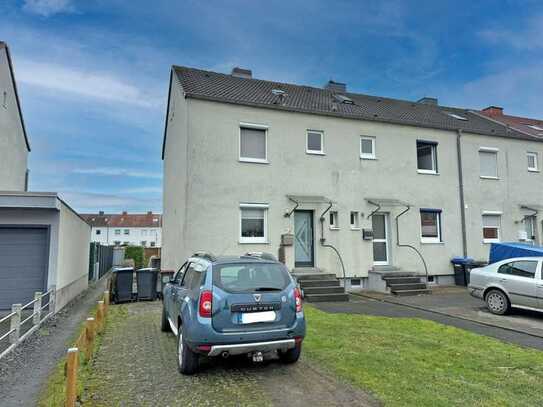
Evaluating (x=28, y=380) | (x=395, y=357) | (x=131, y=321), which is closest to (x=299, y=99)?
(x=131, y=321)

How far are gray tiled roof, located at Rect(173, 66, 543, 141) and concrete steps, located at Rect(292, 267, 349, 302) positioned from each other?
628 centimetres

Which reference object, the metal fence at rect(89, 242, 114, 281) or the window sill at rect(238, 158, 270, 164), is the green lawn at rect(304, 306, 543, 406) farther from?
the metal fence at rect(89, 242, 114, 281)

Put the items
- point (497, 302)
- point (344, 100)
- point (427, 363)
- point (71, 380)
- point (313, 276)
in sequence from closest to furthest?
point (71, 380)
point (427, 363)
point (497, 302)
point (313, 276)
point (344, 100)

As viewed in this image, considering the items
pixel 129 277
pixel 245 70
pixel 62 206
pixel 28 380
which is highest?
pixel 245 70

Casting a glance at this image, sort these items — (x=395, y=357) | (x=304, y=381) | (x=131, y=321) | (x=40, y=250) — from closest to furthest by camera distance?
(x=304, y=381) < (x=395, y=357) < (x=131, y=321) < (x=40, y=250)

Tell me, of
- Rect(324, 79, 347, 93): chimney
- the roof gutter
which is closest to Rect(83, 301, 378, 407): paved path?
the roof gutter

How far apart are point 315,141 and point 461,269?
8272 mm

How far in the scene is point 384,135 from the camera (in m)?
15.6

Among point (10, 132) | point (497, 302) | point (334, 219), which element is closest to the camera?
point (497, 302)

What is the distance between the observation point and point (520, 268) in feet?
30.8

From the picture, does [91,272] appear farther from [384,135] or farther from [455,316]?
[455,316]

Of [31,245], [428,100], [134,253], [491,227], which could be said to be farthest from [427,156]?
→ [134,253]

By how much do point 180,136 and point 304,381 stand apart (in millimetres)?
11537

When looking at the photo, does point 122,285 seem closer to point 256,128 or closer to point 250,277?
point 256,128
